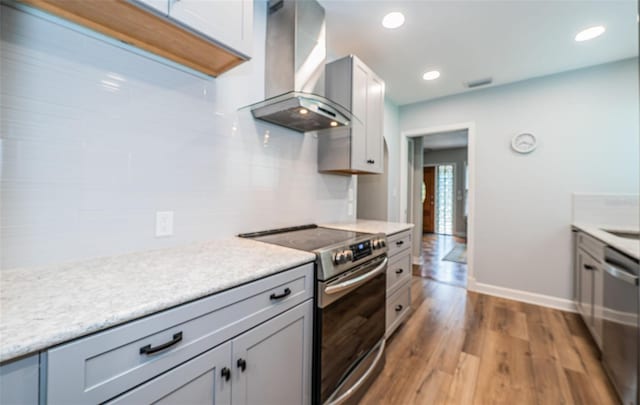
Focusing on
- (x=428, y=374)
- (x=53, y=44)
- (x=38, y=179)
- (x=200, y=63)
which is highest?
(x=200, y=63)

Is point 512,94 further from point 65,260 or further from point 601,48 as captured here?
point 65,260

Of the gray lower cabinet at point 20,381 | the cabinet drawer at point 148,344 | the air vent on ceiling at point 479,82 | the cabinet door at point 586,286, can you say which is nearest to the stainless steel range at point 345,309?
the cabinet drawer at point 148,344

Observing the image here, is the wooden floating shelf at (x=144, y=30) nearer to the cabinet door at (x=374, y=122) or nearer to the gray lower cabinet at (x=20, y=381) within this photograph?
the gray lower cabinet at (x=20, y=381)

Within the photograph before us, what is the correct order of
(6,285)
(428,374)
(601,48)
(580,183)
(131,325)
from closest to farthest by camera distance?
(131,325), (6,285), (428,374), (601,48), (580,183)

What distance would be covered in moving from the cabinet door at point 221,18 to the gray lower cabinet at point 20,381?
1149mm

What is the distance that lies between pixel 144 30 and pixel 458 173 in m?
7.92

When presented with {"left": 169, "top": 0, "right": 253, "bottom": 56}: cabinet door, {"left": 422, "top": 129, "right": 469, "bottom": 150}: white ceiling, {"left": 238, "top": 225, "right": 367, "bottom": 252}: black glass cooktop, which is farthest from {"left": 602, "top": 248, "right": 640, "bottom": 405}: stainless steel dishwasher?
{"left": 422, "top": 129, "right": 469, "bottom": 150}: white ceiling

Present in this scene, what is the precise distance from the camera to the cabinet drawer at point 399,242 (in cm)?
201

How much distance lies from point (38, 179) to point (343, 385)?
1668mm

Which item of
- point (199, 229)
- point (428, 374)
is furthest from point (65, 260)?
point (428, 374)

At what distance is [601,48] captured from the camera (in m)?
2.30

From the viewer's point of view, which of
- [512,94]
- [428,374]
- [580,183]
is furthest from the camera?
[512,94]

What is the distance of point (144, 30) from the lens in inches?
42.5

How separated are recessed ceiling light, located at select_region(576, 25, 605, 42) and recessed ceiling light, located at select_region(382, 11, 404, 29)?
152 centimetres
